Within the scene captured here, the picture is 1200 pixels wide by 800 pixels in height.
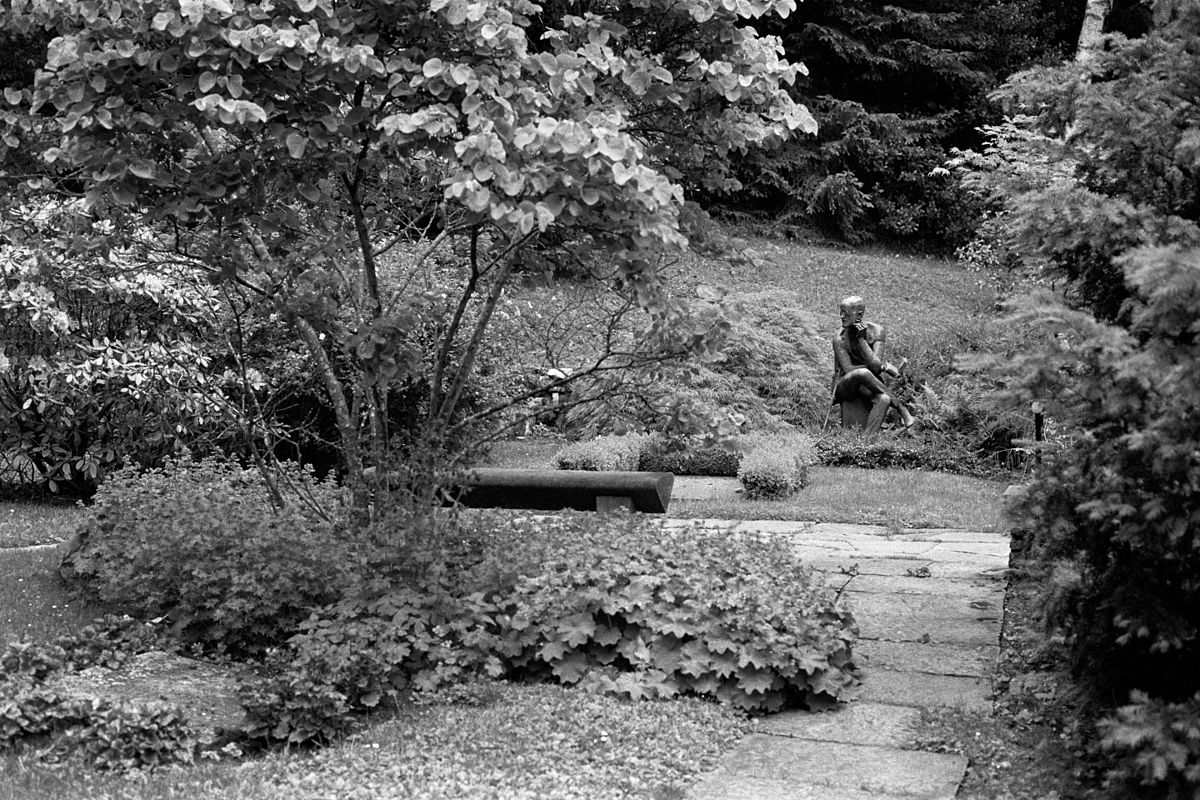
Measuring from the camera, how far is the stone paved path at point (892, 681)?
419 centimetres

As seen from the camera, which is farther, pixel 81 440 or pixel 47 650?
pixel 81 440

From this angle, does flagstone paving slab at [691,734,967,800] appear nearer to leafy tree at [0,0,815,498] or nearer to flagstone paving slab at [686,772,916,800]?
flagstone paving slab at [686,772,916,800]

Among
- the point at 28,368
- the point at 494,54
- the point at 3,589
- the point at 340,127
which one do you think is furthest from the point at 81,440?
the point at 494,54

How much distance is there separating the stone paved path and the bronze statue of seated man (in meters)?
5.34

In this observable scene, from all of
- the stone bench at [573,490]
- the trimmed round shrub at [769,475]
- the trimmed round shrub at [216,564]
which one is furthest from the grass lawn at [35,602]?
the trimmed round shrub at [769,475]

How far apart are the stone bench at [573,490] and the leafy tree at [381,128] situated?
113 centimetres

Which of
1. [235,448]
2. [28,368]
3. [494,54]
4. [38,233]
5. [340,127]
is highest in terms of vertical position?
[494,54]

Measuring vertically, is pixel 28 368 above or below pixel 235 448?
above

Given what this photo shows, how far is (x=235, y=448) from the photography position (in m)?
10.8

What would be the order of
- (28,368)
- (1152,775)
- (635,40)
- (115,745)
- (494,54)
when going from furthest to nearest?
1. (28,368)
2. (635,40)
3. (494,54)
4. (115,745)
5. (1152,775)

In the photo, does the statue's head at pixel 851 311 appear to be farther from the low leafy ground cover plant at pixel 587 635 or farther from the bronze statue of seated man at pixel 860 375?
the low leafy ground cover plant at pixel 587 635

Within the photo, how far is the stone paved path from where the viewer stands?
419cm

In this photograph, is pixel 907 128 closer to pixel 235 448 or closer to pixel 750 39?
pixel 235 448

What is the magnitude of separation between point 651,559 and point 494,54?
7.95 ft
